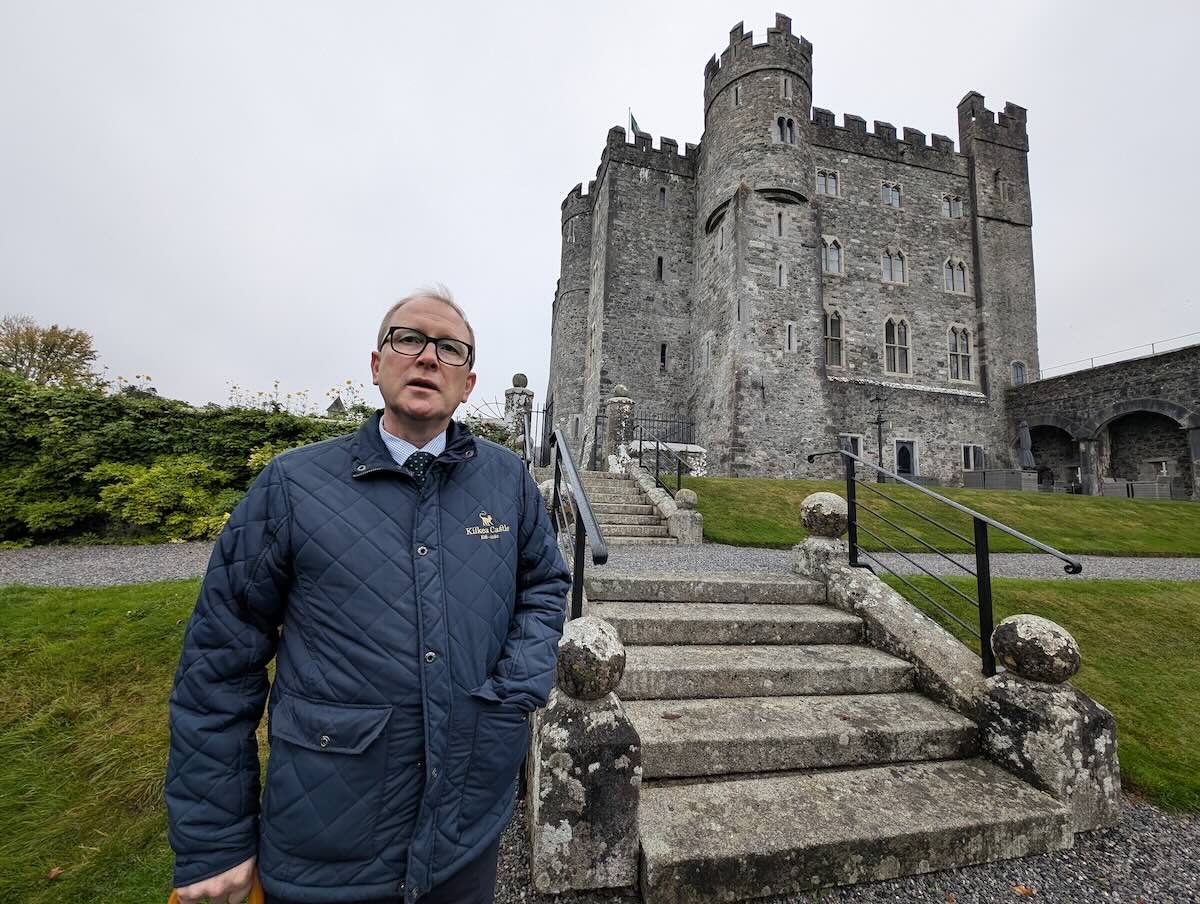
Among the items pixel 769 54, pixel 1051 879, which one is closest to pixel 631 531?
pixel 1051 879

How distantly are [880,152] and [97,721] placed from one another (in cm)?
2982

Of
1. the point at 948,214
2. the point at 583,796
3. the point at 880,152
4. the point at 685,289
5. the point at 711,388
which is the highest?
the point at 880,152

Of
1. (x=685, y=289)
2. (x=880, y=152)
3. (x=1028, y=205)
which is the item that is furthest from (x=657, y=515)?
(x=1028, y=205)

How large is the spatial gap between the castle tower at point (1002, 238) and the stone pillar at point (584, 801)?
89.0 ft

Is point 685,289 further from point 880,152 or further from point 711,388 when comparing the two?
point 880,152

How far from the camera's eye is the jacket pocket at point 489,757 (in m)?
1.47

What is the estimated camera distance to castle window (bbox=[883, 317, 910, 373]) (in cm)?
2188

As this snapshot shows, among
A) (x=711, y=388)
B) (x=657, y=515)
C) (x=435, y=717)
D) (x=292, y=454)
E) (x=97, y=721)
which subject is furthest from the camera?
(x=711, y=388)

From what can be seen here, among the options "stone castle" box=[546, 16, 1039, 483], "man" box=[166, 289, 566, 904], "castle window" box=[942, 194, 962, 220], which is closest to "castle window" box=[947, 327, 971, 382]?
"stone castle" box=[546, 16, 1039, 483]

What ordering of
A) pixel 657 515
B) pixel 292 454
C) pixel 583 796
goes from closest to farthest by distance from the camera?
pixel 292 454 < pixel 583 796 < pixel 657 515

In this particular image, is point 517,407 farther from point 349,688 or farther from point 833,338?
point 833,338

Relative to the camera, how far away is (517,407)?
11.5 m

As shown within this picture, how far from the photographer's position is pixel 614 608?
3891 mm

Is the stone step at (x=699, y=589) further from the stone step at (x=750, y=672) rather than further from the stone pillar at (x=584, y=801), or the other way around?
the stone pillar at (x=584, y=801)
